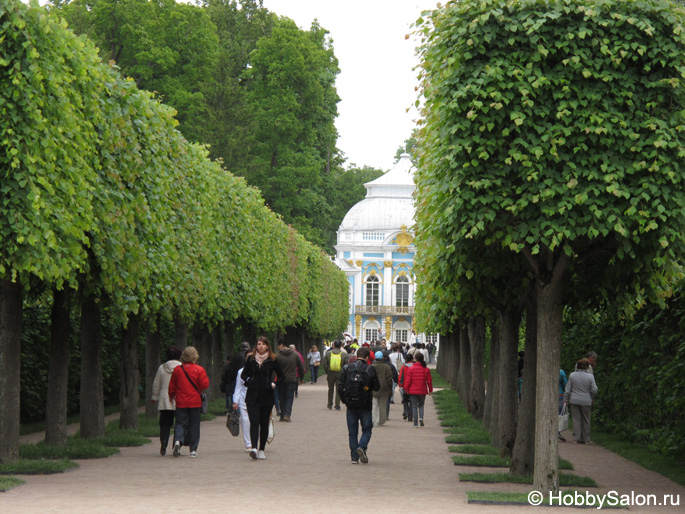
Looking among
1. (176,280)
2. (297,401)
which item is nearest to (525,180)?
(176,280)

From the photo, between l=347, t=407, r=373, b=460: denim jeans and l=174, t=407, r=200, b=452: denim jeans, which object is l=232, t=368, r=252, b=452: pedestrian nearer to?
l=174, t=407, r=200, b=452: denim jeans

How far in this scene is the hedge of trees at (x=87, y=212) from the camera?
11625mm

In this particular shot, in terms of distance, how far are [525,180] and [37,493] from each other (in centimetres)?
581

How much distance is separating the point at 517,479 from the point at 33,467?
5583 mm

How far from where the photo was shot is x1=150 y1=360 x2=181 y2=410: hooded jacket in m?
15.0

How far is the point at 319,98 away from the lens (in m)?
51.0

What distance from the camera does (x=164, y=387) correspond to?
1507cm

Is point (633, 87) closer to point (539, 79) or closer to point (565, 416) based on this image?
point (539, 79)

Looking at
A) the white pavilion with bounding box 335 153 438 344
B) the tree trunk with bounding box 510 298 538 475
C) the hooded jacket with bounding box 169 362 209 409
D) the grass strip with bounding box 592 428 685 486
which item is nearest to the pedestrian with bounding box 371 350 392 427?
the grass strip with bounding box 592 428 685 486

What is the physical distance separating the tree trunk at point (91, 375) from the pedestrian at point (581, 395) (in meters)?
7.87

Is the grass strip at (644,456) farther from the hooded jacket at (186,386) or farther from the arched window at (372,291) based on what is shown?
the arched window at (372,291)

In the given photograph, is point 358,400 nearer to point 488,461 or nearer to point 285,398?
point 488,461

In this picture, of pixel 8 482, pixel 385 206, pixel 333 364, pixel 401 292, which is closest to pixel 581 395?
pixel 333 364

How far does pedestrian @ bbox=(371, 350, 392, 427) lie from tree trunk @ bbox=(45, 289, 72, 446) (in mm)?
7014
